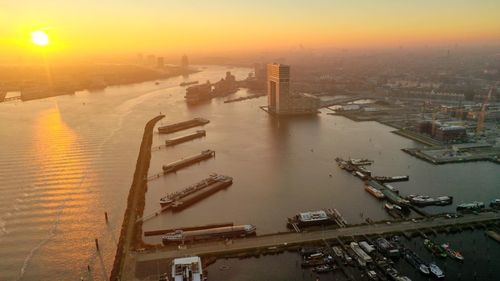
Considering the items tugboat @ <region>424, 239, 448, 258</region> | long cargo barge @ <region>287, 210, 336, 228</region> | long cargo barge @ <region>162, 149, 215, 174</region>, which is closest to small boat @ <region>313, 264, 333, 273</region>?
long cargo barge @ <region>287, 210, 336, 228</region>

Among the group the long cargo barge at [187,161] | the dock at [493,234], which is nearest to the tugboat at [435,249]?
the dock at [493,234]

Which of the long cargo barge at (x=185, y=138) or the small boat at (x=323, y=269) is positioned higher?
the long cargo barge at (x=185, y=138)

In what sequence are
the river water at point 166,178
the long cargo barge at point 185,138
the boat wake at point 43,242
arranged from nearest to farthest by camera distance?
the boat wake at point 43,242, the river water at point 166,178, the long cargo barge at point 185,138

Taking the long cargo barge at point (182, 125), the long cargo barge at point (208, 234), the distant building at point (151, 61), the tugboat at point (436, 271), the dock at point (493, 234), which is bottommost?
the tugboat at point (436, 271)

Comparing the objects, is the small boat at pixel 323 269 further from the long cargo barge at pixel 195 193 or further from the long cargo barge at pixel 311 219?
the long cargo barge at pixel 195 193

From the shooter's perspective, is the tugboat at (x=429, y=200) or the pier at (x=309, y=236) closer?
the pier at (x=309, y=236)

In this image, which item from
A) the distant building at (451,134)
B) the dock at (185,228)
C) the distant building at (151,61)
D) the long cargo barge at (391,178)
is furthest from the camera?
the distant building at (151,61)

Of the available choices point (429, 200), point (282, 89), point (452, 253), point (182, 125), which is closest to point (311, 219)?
point (452, 253)
